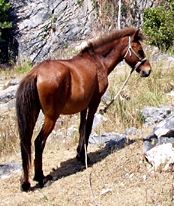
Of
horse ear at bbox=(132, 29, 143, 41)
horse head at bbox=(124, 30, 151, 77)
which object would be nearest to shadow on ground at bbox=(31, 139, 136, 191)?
horse head at bbox=(124, 30, 151, 77)

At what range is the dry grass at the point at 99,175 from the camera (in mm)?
4695

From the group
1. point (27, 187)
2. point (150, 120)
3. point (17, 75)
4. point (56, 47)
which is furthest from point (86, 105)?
point (56, 47)

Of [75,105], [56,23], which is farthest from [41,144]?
[56,23]

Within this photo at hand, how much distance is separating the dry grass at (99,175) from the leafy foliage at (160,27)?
676cm

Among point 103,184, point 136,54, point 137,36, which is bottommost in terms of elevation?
point 103,184

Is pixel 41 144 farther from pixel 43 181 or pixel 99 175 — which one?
pixel 99 175

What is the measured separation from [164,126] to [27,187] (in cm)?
198

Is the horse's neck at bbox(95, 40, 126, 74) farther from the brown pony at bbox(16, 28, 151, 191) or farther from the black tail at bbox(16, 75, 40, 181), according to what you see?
the black tail at bbox(16, 75, 40, 181)

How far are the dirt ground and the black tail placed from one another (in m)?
0.57

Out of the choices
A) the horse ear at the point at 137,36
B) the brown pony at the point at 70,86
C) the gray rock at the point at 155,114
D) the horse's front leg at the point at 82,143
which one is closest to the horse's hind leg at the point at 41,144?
the brown pony at the point at 70,86

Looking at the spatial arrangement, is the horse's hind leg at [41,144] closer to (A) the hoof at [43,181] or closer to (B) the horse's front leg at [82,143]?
(A) the hoof at [43,181]

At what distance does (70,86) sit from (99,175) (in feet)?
3.90

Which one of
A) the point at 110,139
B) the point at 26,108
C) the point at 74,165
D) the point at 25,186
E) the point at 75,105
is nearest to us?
the point at 26,108

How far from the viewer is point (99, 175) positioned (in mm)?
5410
